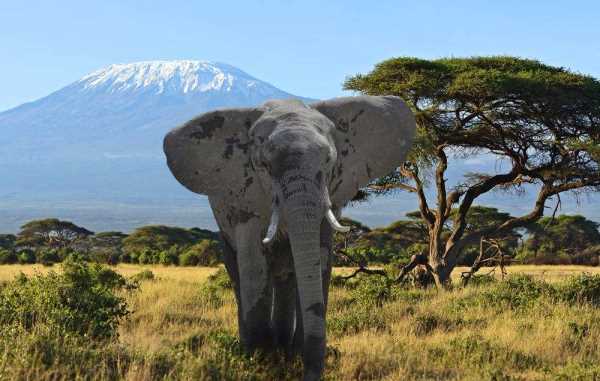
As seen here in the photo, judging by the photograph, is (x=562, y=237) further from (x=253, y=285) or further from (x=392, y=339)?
(x=253, y=285)

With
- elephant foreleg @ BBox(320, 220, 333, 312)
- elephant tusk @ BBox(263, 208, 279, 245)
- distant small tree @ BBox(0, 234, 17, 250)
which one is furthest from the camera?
distant small tree @ BBox(0, 234, 17, 250)

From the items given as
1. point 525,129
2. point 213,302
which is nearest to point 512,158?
point 525,129

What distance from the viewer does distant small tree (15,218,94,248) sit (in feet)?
150

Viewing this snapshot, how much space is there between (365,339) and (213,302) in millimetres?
4287

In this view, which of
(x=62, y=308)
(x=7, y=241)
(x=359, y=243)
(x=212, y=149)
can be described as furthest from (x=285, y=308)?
(x=7, y=241)

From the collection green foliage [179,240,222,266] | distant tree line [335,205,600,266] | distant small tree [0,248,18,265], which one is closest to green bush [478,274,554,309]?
green foliage [179,240,222,266]

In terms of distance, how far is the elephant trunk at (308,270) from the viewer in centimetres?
568

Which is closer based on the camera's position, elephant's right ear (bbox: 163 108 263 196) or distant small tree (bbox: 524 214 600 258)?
elephant's right ear (bbox: 163 108 263 196)

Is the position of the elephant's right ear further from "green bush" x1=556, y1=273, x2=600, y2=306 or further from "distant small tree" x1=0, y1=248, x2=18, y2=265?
"distant small tree" x1=0, y1=248, x2=18, y2=265

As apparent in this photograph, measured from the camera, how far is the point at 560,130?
1739 centimetres

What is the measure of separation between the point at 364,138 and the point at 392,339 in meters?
2.92

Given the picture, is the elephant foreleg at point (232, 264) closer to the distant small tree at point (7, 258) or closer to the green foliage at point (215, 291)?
the green foliage at point (215, 291)

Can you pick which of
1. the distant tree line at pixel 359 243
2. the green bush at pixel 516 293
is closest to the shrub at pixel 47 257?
the distant tree line at pixel 359 243

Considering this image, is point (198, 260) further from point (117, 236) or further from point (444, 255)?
point (117, 236)
